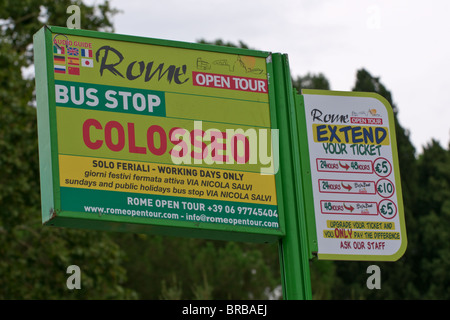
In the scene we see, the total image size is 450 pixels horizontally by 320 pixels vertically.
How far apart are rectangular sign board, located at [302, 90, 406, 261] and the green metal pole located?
13 cm

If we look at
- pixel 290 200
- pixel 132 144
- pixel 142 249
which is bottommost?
pixel 290 200

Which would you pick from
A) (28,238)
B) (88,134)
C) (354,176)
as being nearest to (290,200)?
(354,176)

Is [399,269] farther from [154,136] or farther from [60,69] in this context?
[60,69]

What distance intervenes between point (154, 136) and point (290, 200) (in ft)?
2.98

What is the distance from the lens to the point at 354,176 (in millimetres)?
5773

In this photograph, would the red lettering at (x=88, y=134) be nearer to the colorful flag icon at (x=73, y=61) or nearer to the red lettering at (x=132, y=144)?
the red lettering at (x=132, y=144)

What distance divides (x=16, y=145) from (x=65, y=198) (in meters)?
13.5

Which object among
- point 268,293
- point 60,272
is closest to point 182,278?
point 268,293

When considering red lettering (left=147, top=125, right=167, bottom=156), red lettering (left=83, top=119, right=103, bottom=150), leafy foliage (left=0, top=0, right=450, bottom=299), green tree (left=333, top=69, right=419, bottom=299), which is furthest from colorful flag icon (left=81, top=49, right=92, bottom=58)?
green tree (left=333, top=69, right=419, bottom=299)

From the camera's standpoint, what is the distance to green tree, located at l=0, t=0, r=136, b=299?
17.8 m

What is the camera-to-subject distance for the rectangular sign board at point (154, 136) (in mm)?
5109

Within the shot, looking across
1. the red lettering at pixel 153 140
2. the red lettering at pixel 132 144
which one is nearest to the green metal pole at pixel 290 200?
the red lettering at pixel 153 140

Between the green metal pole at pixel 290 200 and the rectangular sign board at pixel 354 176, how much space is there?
0.13 meters
